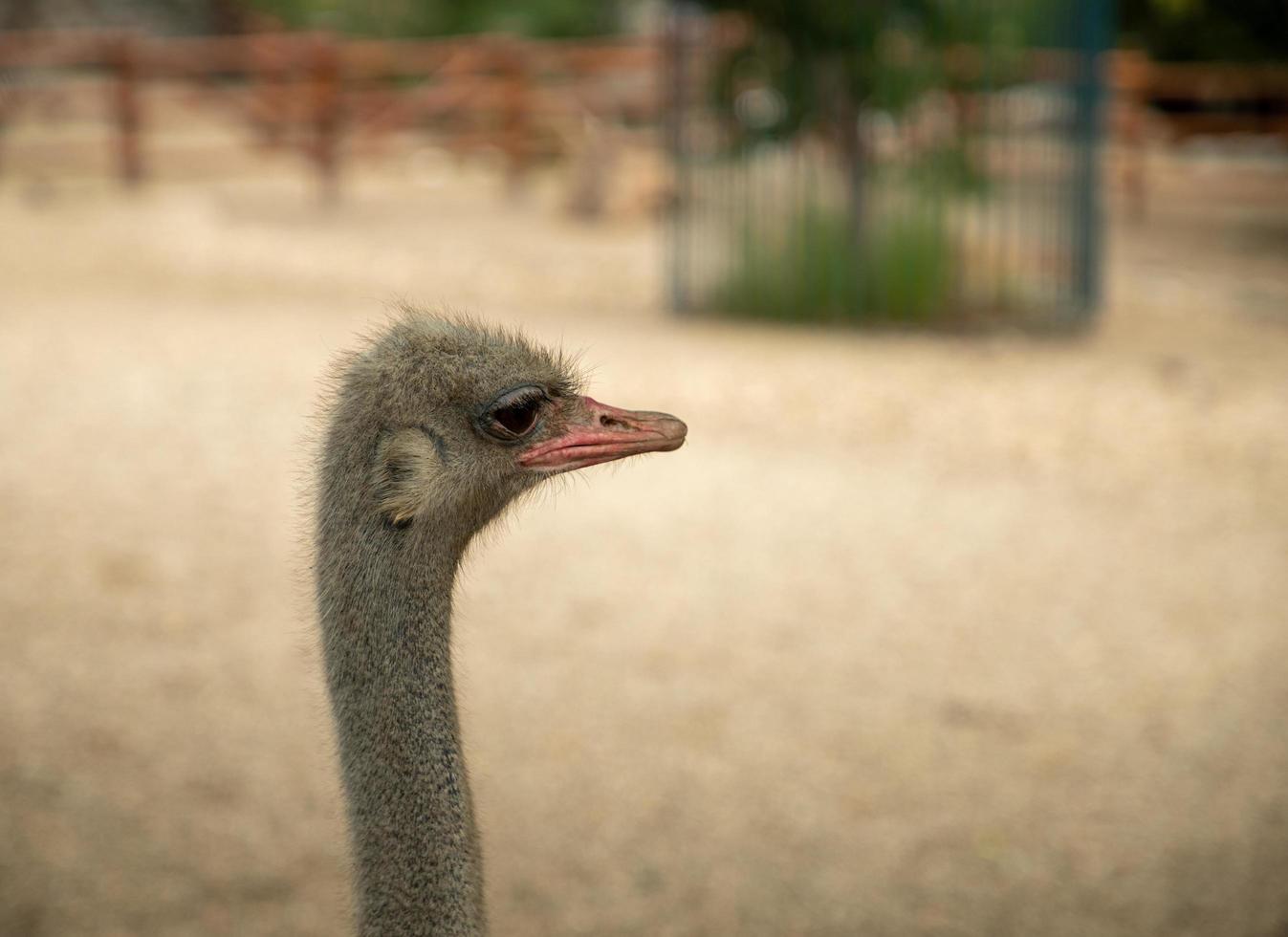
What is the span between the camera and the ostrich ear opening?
192cm

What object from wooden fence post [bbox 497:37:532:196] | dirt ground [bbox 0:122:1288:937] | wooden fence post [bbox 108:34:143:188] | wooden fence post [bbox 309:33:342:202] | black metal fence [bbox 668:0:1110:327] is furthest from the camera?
wooden fence post [bbox 497:37:532:196]

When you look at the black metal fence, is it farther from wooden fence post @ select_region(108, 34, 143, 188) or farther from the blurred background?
wooden fence post @ select_region(108, 34, 143, 188)

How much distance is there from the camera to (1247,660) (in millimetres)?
4496

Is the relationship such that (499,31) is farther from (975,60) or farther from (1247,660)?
(1247,660)

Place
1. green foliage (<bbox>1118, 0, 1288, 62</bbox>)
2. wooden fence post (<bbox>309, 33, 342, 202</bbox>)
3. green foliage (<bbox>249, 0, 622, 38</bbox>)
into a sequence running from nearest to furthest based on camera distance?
green foliage (<bbox>1118, 0, 1288, 62</bbox>) < wooden fence post (<bbox>309, 33, 342, 202</bbox>) < green foliage (<bbox>249, 0, 622, 38</bbox>)

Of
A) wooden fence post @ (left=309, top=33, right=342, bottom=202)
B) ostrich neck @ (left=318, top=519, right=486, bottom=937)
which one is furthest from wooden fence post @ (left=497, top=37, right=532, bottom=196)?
ostrich neck @ (left=318, top=519, right=486, bottom=937)

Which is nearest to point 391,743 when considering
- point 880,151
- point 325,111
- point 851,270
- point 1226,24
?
point 1226,24

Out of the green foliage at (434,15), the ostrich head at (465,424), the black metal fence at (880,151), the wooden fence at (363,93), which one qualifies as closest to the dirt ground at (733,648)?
the ostrich head at (465,424)

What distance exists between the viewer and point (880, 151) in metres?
9.43

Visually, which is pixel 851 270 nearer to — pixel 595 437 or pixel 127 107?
pixel 595 437

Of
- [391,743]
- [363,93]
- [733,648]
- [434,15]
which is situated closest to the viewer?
[391,743]

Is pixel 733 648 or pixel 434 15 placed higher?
→ pixel 434 15

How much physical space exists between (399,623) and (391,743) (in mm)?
134

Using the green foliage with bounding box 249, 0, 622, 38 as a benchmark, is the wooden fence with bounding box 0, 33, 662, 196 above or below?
below
